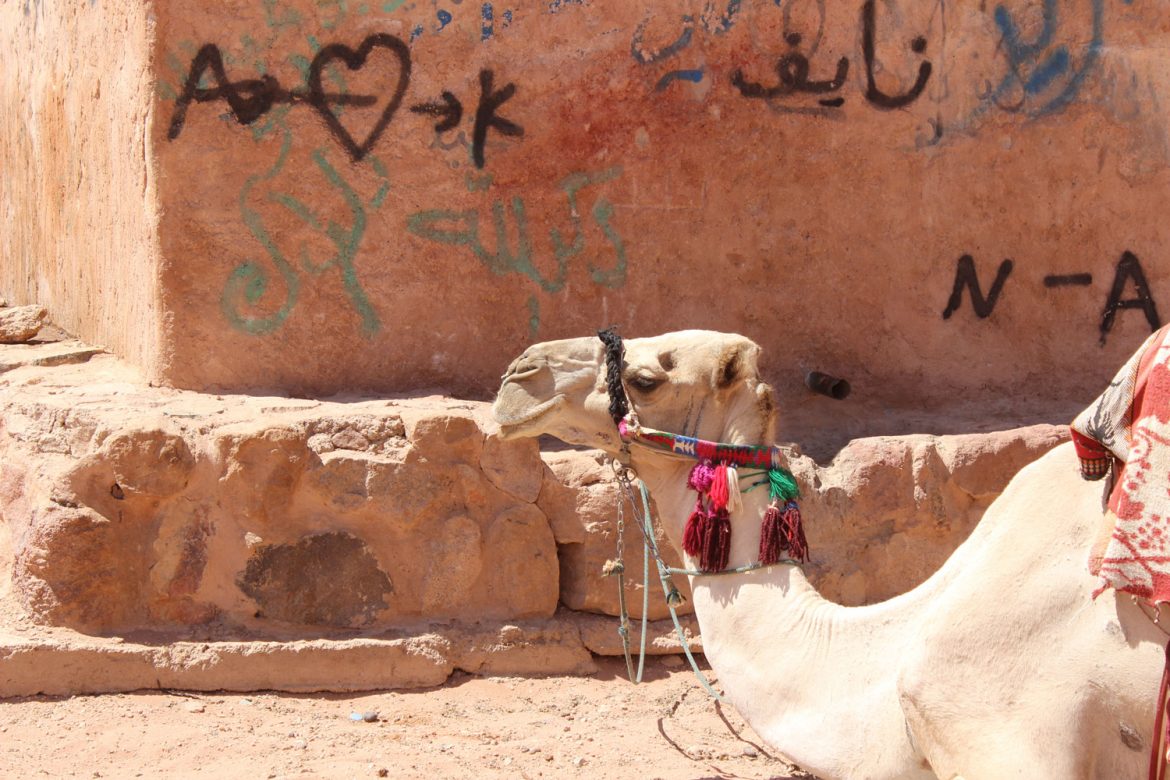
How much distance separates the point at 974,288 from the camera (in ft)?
20.4

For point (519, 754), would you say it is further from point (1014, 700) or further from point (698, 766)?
point (1014, 700)

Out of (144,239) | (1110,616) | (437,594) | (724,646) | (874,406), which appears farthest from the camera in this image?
(874,406)

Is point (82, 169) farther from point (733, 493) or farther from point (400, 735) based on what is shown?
point (733, 493)

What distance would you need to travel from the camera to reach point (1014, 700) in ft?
9.55

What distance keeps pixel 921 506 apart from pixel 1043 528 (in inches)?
97.5

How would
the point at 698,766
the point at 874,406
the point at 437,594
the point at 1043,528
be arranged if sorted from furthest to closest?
the point at 874,406
the point at 437,594
the point at 698,766
the point at 1043,528

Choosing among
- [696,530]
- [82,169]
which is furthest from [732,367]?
[82,169]

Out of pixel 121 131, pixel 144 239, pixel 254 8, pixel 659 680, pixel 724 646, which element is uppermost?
pixel 254 8

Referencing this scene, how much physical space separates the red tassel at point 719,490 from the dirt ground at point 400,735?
141 cm

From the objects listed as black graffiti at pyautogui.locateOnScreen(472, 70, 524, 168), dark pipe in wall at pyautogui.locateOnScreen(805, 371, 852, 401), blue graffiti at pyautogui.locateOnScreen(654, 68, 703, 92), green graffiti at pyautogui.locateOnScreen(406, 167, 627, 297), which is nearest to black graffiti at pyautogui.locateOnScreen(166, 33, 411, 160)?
black graffiti at pyautogui.locateOnScreen(472, 70, 524, 168)

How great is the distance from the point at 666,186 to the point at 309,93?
5.21ft

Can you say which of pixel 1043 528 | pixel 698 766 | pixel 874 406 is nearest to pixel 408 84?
pixel 874 406

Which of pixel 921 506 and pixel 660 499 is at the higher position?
pixel 660 499

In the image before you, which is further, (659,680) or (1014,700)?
(659,680)
